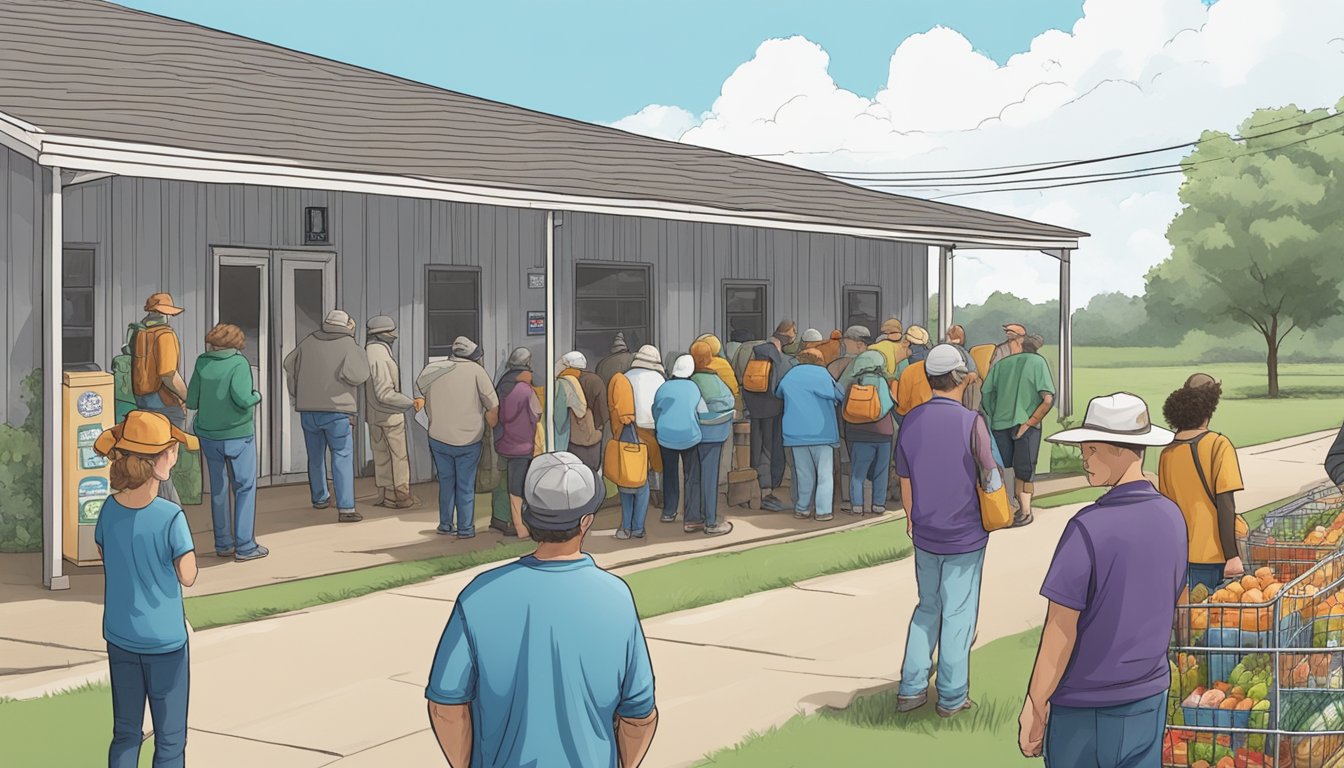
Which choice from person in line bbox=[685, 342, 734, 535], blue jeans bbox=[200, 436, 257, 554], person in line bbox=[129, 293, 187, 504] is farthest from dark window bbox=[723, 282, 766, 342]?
person in line bbox=[129, 293, 187, 504]

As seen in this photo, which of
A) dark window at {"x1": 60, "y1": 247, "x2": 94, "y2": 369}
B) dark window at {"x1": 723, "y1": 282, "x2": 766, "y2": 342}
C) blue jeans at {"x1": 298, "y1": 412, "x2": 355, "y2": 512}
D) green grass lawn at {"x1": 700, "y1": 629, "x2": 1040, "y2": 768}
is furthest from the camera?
dark window at {"x1": 723, "y1": 282, "x2": 766, "y2": 342}

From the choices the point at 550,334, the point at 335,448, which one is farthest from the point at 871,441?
the point at 335,448

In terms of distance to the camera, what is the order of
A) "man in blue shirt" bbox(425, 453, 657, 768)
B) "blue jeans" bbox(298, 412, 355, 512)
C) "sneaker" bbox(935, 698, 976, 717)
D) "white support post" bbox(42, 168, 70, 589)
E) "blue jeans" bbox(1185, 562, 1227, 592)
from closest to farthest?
"man in blue shirt" bbox(425, 453, 657, 768) < "blue jeans" bbox(1185, 562, 1227, 592) < "sneaker" bbox(935, 698, 976, 717) < "white support post" bbox(42, 168, 70, 589) < "blue jeans" bbox(298, 412, 355, 512)

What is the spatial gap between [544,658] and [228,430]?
9.04m

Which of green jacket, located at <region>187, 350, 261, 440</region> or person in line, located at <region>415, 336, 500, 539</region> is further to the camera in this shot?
person in line, located at <region>415, 336, 500, 539</region>

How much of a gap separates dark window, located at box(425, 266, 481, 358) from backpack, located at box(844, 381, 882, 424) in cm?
505

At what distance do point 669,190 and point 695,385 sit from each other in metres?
4.31

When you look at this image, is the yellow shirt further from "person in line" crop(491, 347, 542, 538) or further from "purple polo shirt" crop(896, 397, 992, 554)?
"person in line" crop(491, 347, 542, 538)

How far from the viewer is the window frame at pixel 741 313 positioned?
2049cm

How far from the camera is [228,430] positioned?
41.0 ft

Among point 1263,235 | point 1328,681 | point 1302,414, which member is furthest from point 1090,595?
point 1263,235

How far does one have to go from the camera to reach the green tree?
189ft

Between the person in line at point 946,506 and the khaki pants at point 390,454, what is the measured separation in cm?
829

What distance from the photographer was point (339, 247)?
17.1 m
